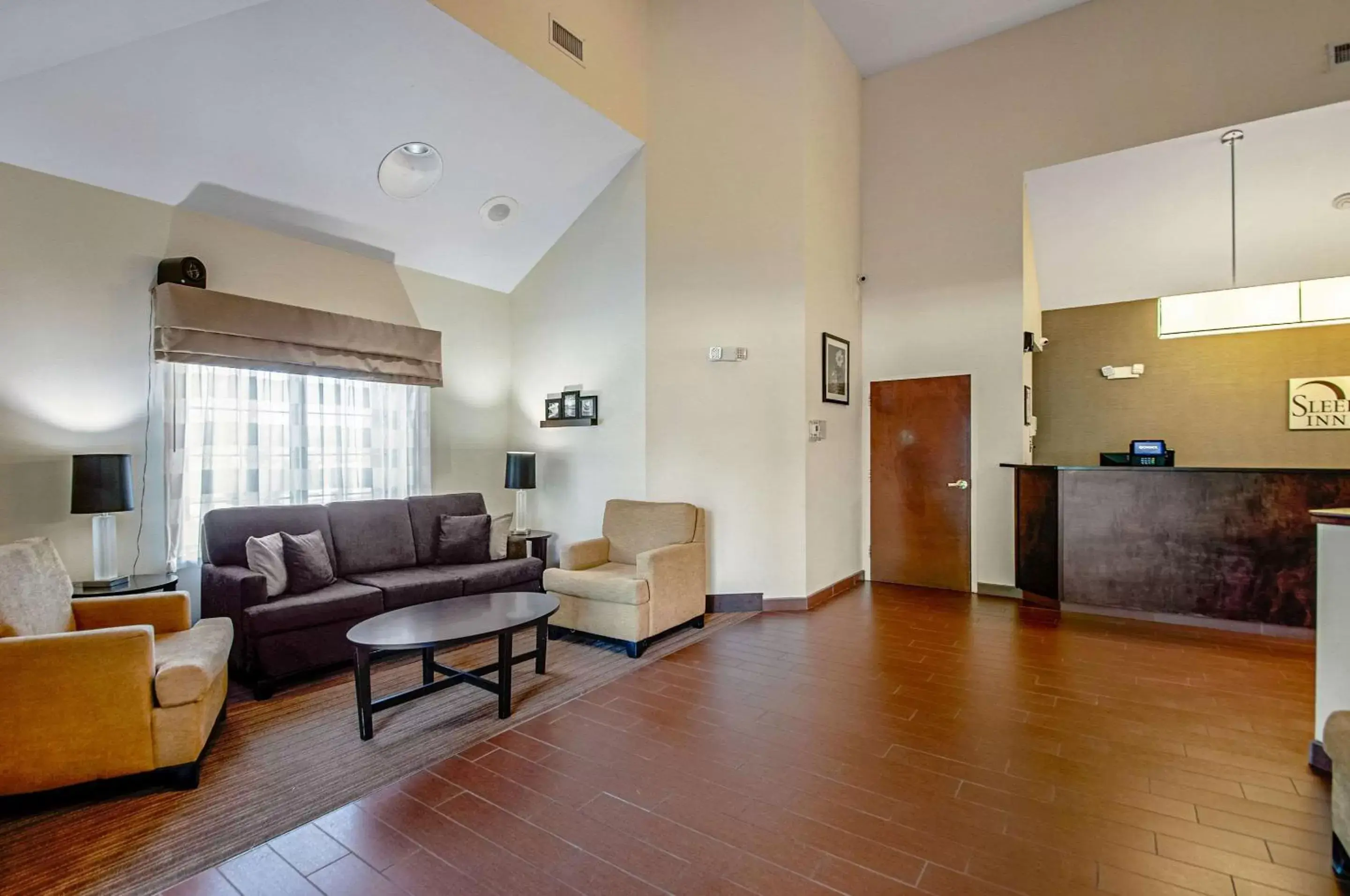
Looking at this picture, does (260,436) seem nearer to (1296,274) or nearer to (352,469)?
(352,469)

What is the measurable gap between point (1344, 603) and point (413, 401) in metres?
5.76

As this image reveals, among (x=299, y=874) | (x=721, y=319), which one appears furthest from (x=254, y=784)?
(x=721, y=319)

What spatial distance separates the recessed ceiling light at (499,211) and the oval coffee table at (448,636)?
316cm

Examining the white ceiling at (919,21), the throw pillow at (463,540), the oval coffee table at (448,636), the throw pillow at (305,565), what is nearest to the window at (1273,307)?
the white ceiling at (919,21)

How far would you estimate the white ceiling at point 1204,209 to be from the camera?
4.61 meters

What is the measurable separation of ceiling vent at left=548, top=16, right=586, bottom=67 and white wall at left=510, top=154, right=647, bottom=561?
0.88 m

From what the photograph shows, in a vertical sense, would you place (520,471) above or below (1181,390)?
below

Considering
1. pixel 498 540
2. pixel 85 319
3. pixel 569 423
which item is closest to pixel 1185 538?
pixel 569 423

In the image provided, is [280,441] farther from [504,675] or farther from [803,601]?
[803,601]

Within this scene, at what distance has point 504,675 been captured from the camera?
2.93 m

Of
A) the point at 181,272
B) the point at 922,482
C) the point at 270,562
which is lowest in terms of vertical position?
the point at 270,562

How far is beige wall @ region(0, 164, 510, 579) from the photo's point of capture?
3352 millimetres

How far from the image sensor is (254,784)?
2.36 m

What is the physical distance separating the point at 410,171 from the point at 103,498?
9.21ft
